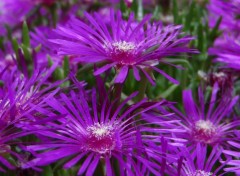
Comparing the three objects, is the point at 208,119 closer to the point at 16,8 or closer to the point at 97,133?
the point at 97,133

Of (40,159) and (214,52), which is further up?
(214,52)

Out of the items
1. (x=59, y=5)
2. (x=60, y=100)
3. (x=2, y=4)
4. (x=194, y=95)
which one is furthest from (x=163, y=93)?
(x=2, y=4)

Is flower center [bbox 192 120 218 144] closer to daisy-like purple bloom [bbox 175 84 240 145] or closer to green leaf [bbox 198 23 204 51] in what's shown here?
daisy-like purple bloom [bbox 175 84 240 145]

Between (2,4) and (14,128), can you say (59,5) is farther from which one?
(14,128)

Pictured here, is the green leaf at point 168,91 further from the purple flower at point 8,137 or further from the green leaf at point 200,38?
the purple flower at point 8,137

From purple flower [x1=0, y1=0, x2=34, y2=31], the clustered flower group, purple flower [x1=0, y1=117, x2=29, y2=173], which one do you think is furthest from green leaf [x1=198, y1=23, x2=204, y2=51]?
purple flower [x1=0, y1=0, x2=34, y2=31]

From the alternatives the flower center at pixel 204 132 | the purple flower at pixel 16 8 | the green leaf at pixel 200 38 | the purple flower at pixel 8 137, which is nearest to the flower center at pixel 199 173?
the flower center at pixel 204 132
